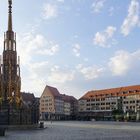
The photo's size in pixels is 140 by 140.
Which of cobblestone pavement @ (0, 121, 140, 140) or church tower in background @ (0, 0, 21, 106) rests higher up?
church tower in background @ (0, 0, 21, 106)

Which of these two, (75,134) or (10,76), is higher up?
A: (10,76)

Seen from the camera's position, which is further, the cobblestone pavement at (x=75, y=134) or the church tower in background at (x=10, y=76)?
the church tower in background at (x=10, y=76)

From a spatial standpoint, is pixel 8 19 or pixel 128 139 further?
pixel 8 19

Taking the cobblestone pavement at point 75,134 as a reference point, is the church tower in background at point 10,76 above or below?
above

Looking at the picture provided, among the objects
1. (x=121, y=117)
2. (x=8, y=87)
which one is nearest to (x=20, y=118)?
(x=8, y=87)

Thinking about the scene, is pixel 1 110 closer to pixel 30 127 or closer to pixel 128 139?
pixel 30 127

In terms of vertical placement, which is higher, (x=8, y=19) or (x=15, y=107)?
(x=8, y=19)

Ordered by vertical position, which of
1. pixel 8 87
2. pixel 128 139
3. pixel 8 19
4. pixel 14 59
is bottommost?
pixel 128 139

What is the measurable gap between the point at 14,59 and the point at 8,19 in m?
12.7

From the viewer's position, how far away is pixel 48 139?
48.8 m

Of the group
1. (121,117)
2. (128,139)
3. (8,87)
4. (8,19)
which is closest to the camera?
(128,139)

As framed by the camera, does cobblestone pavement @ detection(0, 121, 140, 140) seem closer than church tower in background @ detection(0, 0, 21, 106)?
Yes

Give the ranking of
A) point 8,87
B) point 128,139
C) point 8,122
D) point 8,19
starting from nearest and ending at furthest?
point 128,139
point 8,122
point 8,87
point 8,19

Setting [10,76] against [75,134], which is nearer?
[75,134]
